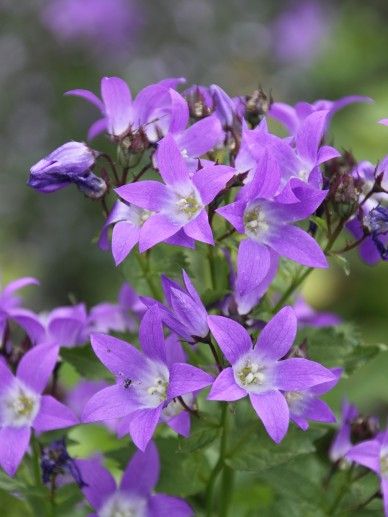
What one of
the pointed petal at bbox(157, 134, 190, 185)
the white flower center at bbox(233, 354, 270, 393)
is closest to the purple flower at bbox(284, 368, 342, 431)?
the white flower center at bbox(233, 354, 270, 393)

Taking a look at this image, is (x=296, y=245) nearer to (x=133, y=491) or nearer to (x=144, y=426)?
(x=144, y=426)

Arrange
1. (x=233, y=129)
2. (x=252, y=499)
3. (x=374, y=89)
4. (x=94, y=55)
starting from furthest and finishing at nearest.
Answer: (x=94, y=55)
(x=374, y=89)
(x=252, y=499)
(x=233, y=129)

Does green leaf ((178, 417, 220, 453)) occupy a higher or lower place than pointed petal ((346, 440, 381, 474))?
higher

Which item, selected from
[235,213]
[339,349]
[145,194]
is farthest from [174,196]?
[339,349]

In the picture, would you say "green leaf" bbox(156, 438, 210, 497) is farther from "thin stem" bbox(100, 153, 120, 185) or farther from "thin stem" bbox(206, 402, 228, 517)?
"thin stem" bbox(100, 153, 120, 185)

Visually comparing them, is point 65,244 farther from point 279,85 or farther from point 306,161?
point 306,161

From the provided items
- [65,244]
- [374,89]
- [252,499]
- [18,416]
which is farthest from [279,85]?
[18,416]
